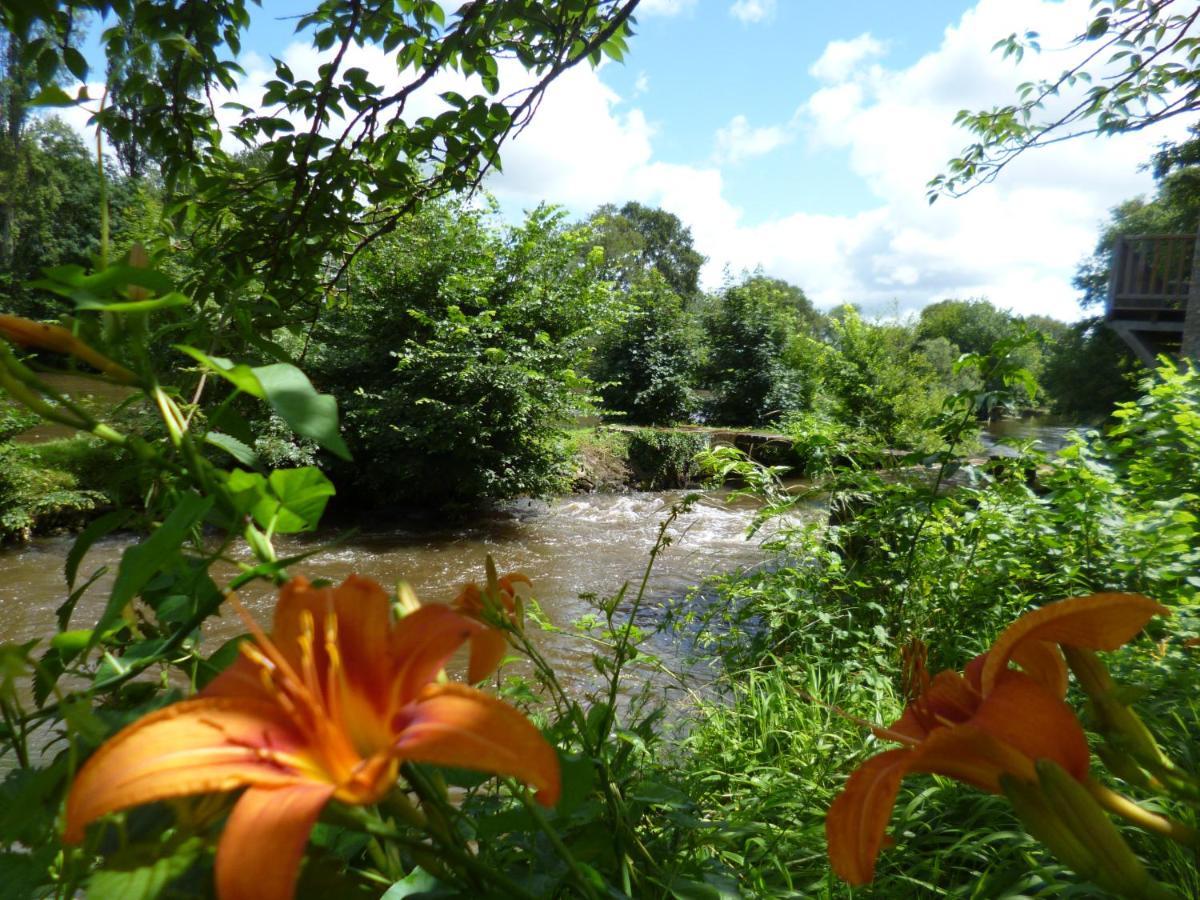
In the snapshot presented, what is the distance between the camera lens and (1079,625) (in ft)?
1.51

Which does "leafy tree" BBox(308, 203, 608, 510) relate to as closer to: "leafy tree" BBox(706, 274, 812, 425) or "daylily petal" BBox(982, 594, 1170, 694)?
"leafy tree" BBox(706, 274, 812, 425)

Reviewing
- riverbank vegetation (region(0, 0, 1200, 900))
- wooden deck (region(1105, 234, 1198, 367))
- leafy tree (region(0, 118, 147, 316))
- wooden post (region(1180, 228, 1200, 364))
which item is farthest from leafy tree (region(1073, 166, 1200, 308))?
leafy tree (region(0, 118, 147, 316))

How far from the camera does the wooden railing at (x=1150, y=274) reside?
36.8 ft

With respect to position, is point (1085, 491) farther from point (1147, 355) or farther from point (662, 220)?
Result: point (662, 220)

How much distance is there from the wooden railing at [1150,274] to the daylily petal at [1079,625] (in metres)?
14.1

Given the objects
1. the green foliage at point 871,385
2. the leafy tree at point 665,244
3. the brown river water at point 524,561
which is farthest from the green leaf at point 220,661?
the leafy tree at point 665,244

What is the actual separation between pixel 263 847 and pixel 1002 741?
47 cm

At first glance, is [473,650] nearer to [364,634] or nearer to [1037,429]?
[364,634]

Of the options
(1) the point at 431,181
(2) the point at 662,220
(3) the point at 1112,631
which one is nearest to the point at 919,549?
(1) the point at 431,181

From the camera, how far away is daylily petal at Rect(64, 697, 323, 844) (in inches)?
12.8

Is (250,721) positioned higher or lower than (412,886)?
higher

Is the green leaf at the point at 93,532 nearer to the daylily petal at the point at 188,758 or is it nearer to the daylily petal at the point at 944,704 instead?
the daylily petal at the point at 188,758

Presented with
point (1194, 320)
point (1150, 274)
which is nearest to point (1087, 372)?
point (1150, 274)

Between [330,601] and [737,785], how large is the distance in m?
2.89
